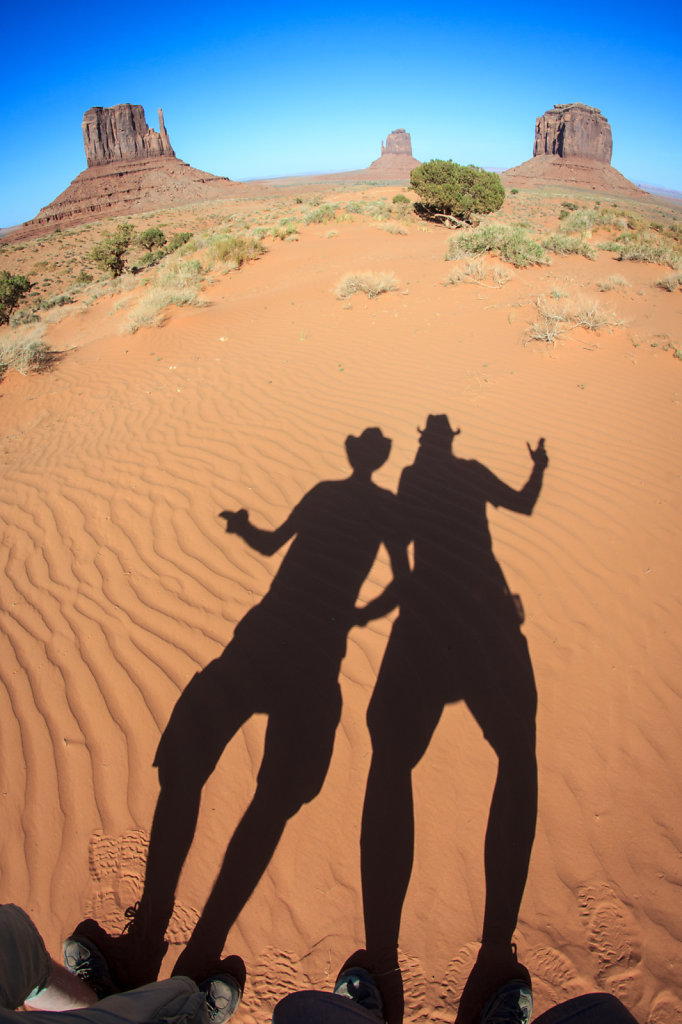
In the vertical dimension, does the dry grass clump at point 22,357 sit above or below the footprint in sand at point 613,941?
above

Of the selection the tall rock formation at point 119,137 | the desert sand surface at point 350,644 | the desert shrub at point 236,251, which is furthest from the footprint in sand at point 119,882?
the tall rock formation at point 119,137

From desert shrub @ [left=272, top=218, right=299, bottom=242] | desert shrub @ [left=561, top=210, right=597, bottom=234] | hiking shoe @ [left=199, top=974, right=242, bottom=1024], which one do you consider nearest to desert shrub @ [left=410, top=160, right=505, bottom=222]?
desert shrub @ [left=561, top=210, right=597, bottom=234]

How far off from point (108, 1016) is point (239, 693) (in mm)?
1538

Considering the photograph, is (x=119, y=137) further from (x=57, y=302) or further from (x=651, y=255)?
(x=651, y=255)

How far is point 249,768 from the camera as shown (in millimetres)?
2428

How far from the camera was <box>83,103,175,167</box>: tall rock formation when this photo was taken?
74500 millimetres

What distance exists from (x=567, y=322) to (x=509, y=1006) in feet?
25.7

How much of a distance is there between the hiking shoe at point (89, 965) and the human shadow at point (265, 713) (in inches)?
1.9

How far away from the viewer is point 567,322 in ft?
23.5

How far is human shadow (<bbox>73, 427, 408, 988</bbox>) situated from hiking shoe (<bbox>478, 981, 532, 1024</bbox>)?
3.32 ft

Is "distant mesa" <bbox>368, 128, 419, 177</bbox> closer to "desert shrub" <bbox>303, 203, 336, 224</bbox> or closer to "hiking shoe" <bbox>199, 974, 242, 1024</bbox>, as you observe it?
"desert shrub" <bbox>303, 203, 336, 224</bbox>

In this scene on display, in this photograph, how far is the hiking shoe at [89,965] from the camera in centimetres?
179

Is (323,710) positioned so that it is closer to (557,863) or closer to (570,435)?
(557,863)

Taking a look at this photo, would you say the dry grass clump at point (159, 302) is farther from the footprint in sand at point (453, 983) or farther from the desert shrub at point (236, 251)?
the footprint in sand at point (453, 983)
